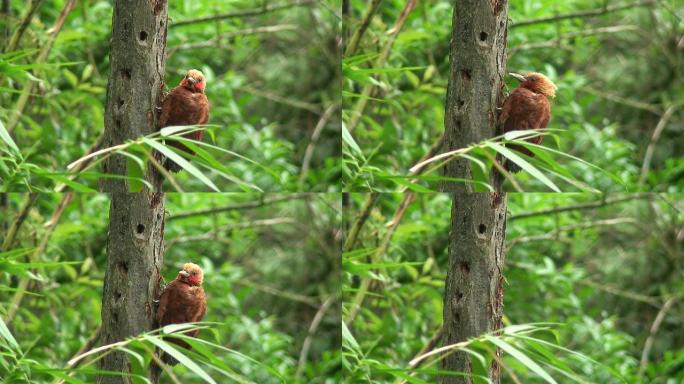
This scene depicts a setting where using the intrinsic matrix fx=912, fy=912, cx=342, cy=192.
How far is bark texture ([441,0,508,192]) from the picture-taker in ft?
7.70

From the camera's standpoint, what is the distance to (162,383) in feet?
9.70

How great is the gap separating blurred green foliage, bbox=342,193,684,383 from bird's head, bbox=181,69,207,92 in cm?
66

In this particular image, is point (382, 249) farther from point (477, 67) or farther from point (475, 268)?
point (477, 67)

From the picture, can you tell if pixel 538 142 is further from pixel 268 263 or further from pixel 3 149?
pixel 3 149

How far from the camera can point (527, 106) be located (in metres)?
2.34

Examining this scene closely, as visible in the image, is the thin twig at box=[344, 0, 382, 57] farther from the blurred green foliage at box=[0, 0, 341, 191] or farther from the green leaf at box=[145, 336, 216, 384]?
the green leaf at box=[145, 336, 216, 384]

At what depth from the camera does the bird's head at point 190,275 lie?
247cm

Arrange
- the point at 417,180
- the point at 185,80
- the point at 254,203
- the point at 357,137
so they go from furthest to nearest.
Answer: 1. the point at 254,203
2. the point at 357,137
3. the point at 417,180
4. the point at 185,80

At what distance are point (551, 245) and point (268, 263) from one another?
1.02 m

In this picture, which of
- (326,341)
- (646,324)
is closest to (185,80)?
(326,341)

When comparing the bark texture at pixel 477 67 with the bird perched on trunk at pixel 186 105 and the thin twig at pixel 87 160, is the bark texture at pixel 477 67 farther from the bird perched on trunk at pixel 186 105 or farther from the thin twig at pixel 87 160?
the thin twig at pixel 87 160

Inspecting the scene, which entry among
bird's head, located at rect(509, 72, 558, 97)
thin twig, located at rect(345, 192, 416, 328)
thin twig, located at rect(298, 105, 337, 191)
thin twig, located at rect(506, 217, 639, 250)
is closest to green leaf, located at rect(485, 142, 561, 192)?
bird's head, located at rect(509, 72, 558, 97)

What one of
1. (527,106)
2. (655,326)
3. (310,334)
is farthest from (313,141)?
(655,326)

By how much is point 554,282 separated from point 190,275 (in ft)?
4.29
